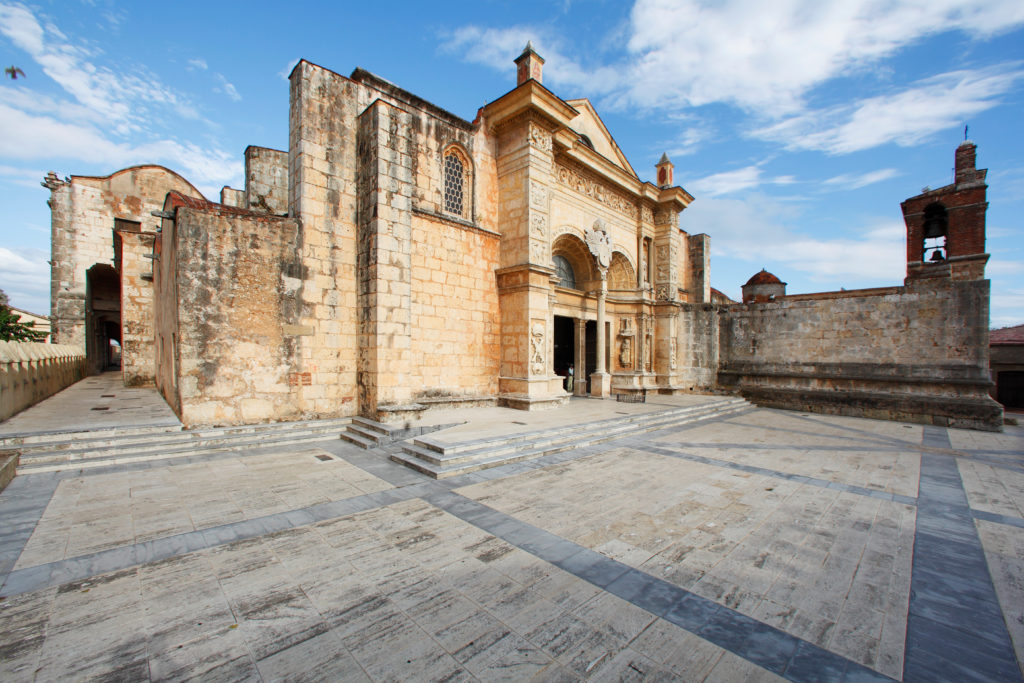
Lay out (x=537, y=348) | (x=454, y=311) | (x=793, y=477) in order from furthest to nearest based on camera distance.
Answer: (x=537, y=348), (x=454, y=311), (x=793, y=477)

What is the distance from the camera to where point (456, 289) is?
35.4ft

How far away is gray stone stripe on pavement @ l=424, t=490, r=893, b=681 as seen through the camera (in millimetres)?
2439

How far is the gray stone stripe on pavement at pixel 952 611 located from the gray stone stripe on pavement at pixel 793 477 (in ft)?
1.32

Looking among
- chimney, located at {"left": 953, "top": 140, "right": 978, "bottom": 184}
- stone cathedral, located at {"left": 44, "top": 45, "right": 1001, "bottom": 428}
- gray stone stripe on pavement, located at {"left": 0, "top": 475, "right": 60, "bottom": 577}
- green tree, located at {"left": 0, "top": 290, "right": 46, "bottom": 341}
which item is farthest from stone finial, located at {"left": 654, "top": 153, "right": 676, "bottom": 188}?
green tree, located at {"left": 0, "top": 290, "right": 46, "bottom": 341}

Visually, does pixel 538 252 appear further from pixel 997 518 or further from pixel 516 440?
pixel 997 518

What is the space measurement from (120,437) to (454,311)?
685 cm

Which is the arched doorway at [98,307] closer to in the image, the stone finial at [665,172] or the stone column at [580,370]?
the stone column at [580,370]

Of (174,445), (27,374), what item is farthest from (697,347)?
(27,374)

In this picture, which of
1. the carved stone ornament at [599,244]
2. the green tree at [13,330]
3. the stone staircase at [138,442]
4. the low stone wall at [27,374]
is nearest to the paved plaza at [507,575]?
the stone staircase at [138,442]

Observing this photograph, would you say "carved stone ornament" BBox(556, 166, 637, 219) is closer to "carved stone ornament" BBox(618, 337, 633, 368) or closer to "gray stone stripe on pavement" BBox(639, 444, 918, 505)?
"carved stone ornament" BBox(618, 337, 633, 368)

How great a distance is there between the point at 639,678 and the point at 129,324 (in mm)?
18338

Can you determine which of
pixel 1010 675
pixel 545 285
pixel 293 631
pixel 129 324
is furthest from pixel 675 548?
pixel 129 324

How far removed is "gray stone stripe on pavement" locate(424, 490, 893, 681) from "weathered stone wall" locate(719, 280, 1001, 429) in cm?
1454

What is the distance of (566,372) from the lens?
17.0 m
